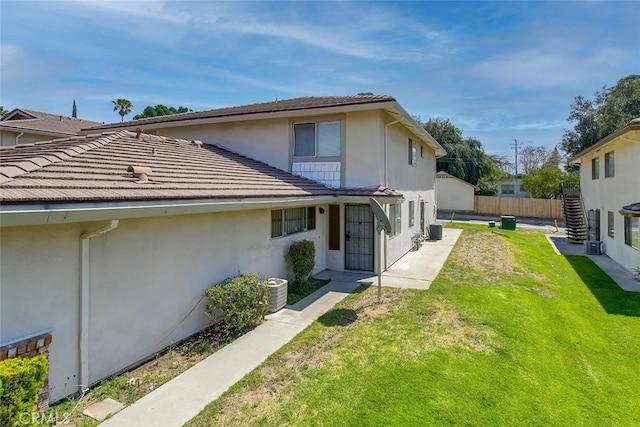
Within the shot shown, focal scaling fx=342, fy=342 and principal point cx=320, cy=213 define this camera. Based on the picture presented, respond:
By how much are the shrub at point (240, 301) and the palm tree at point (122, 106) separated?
50.5 metres

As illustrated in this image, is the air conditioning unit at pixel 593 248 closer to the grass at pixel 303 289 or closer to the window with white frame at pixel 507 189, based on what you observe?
the grass at pixel 303 289

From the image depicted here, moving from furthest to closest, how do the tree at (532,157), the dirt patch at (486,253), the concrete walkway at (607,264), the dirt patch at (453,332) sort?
the tree at (532,157), the dirt patch at (486,253), the concrete walkway at (607,264), the dirt patch at (453,332)

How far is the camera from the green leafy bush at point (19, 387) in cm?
352

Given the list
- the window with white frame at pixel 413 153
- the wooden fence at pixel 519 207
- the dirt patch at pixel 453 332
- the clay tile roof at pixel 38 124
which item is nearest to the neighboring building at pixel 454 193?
the wooden fence at pixel 519 207

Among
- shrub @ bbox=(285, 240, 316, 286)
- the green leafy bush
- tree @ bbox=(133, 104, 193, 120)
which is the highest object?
tree @ bbox=(133, 104, 193, 120)

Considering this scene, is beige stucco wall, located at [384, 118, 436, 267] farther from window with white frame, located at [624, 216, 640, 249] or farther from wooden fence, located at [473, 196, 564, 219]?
wooden fence, located at [473, 196, 564, 219]

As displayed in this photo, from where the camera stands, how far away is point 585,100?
127 feet

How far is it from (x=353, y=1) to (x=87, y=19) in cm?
796

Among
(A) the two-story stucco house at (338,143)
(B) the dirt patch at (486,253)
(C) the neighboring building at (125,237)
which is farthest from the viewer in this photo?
(B) the dirt patch at (486,253)

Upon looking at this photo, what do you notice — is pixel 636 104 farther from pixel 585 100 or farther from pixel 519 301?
pixel 519 301

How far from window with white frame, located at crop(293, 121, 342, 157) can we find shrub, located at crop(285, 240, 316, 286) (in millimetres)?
3753

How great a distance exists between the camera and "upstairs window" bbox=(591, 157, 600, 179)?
17969 millimetres

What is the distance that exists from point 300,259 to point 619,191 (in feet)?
45.6

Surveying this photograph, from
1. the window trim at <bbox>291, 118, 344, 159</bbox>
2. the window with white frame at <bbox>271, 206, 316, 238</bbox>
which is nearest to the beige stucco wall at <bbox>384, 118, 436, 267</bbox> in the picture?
the window trim at <bbox>291, 118, 344, 159</bbox>
